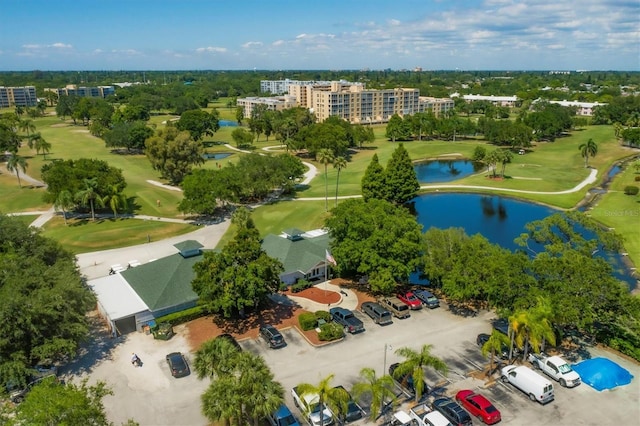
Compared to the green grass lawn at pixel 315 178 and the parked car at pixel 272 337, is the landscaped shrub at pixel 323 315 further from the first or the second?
the green grass lawn at pixel 315 178

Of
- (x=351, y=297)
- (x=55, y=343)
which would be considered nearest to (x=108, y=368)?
(x=55, y=343)

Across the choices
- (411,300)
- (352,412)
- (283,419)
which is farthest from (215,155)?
(283,419)

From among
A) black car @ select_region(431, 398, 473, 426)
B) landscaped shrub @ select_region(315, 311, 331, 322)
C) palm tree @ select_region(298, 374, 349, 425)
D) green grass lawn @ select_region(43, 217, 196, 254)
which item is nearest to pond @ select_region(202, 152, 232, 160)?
green grass lawn @ select_region(43, 217, 196, 254)

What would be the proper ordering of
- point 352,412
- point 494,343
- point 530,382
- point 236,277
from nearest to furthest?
point 352,412
point 530,382
point 494,343
point 236,277

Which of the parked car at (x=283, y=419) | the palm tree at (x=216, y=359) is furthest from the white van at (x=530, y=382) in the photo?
the palm tree at (x=216, y=359)

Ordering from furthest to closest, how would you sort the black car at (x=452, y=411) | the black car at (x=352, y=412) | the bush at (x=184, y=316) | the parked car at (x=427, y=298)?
1. the parked car at (x=427, y=298)
2. the bush at (x=184, y=316)
3. the black car at (x=352, y=412)
4. the black car at (x=452, y=411)

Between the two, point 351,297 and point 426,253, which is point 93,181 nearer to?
point 351,297

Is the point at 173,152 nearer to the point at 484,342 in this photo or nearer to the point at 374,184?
the point at 374,184
